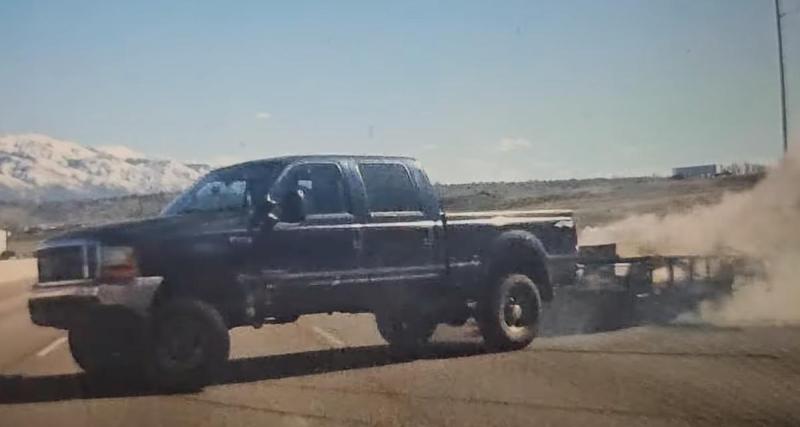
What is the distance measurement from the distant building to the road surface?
5.44 m

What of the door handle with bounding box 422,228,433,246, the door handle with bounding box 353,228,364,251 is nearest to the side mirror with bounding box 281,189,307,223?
the door handle with bounding box 353,228,364,251

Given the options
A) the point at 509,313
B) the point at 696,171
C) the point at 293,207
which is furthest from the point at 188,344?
the point at 696,171

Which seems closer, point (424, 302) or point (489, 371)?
point (489, 371)

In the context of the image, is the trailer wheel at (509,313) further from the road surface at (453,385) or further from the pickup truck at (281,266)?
the road surface at (453,385)

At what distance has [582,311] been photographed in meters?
18.0

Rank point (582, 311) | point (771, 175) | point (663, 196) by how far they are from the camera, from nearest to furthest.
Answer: point (582, 311) < point (771, 175) < point (663, 196)

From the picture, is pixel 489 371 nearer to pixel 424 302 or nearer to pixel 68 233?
pixel 424 302

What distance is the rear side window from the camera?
12.9 metres

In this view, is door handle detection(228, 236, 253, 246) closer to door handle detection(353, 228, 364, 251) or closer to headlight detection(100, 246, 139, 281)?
headlight detection(100, 246, 139, 281)

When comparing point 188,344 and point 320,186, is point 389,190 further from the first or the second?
point 188,344

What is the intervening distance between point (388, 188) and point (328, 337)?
130 inches

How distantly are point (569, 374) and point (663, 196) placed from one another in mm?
15693

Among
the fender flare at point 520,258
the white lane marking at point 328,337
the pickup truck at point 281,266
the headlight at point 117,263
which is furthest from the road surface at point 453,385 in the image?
the headlight at point 117,263

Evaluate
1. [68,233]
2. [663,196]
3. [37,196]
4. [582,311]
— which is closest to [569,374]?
[68,233]
